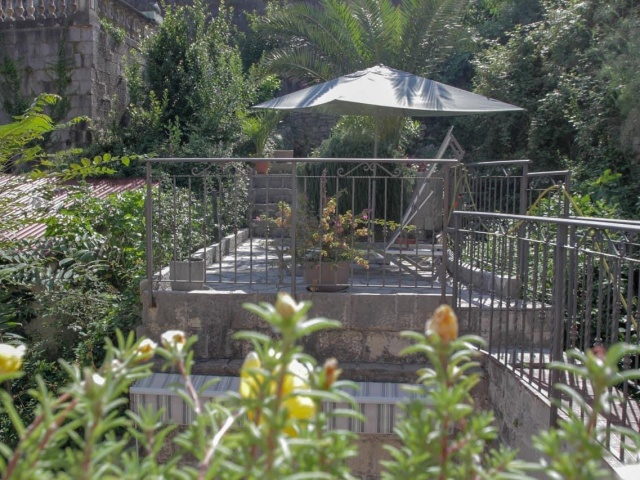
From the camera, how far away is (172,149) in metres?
10.4

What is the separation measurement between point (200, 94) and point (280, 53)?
2.31 meters

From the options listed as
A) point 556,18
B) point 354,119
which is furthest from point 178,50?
point 556,18

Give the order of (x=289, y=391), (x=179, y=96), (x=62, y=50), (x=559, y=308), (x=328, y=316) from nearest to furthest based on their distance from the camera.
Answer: (x=289, y=391), (x=559, y=308), (x=328, y=316), (x=62, y=50), (x=179, y=96)

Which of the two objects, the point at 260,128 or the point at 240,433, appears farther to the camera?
the point at 260,128

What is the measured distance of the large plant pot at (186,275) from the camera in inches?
201

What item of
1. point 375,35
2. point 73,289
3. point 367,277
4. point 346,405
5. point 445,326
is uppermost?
point 375,35

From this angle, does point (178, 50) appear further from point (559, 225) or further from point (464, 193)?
point (559, 225)

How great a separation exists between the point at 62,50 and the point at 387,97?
760 centimetres

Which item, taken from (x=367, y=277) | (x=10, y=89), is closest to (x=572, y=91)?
(x=367, y=277)

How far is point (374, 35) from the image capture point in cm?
1213

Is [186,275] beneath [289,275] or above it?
above

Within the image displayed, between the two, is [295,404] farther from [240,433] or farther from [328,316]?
[328,316]

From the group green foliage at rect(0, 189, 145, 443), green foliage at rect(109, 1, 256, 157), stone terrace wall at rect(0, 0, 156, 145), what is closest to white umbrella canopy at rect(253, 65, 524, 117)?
green foliage at rect(0, 189, 145, 443)

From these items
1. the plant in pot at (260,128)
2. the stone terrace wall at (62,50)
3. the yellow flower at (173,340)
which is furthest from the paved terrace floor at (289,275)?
the stone terrace wall at (62,50)
